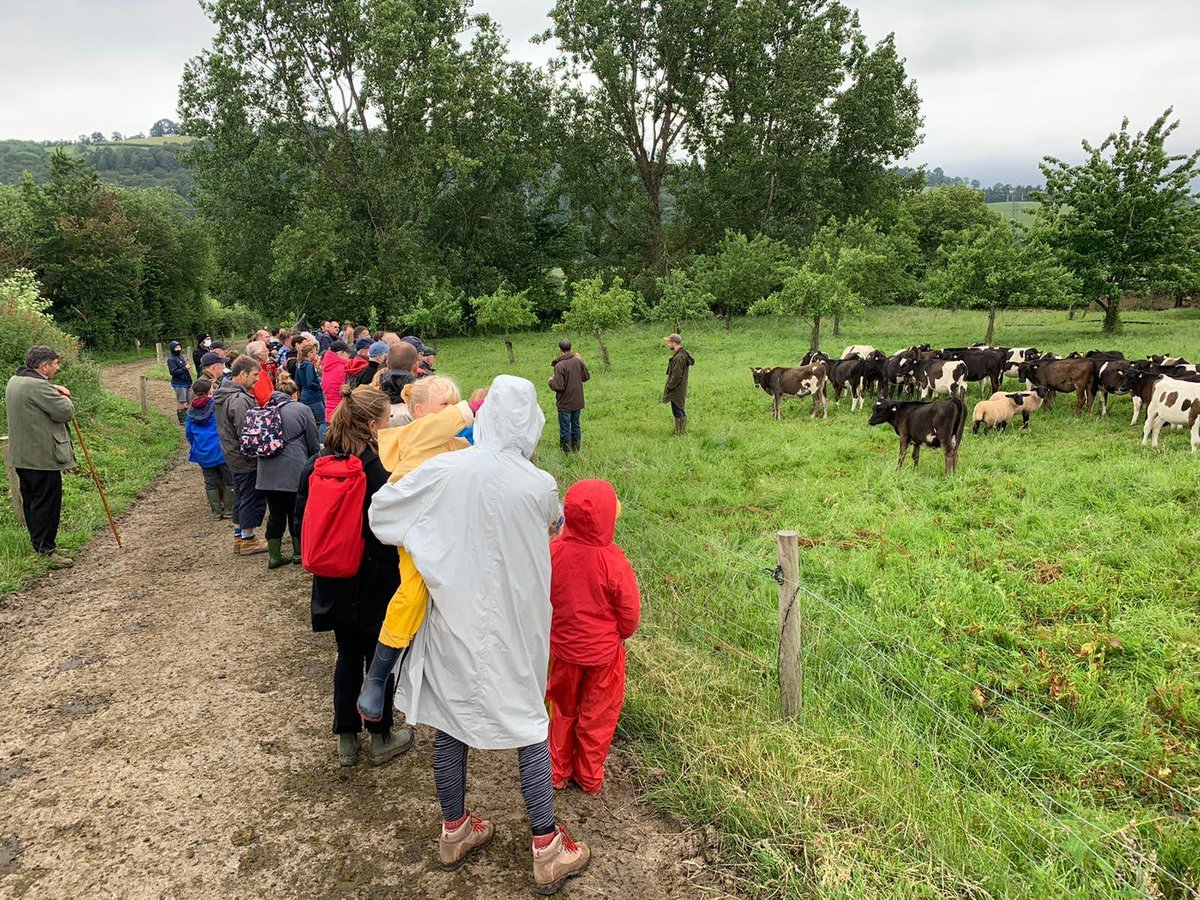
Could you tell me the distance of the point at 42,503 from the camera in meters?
6.25

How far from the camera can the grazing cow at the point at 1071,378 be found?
1159 centimetres

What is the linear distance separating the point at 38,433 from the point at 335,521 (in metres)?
4.64

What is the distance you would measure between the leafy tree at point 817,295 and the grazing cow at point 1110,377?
9.19 metres

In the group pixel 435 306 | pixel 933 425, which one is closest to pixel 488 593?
pixel 933 425

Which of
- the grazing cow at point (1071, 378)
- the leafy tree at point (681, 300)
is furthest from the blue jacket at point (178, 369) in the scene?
the leafy tree at point (681, 300)

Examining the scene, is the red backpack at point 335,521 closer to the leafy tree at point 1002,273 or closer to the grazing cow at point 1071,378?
the grazing cow at point 1071,378

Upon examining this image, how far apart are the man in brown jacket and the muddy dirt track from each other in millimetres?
5376

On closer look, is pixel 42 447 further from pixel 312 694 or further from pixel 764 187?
pixel 764 187

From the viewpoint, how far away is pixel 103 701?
4215 mm

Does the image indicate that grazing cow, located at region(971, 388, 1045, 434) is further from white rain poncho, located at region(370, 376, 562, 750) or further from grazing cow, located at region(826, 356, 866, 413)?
white rain poncho, located at region(370, 376, 562, 750)

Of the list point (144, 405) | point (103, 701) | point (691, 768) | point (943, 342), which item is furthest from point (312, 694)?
point (943, 342)

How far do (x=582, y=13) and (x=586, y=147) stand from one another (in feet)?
18.3

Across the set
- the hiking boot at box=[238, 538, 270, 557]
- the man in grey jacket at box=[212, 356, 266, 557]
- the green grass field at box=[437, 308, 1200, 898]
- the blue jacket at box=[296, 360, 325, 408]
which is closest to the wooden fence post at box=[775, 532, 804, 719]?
the green grass field at box=[437, 308, 1200, 898]

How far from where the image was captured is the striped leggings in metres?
2.74
